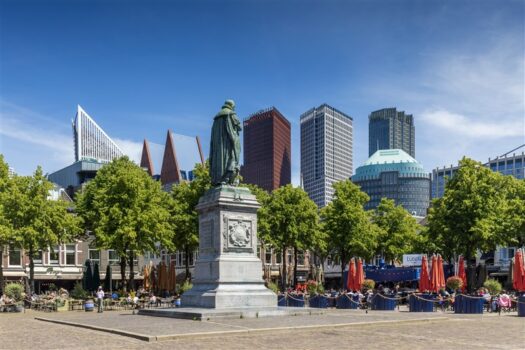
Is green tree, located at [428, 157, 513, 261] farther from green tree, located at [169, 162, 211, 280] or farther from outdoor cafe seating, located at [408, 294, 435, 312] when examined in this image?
green tree, located at [169, 162, 211, 280]

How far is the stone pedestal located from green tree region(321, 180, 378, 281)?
96.2 ft

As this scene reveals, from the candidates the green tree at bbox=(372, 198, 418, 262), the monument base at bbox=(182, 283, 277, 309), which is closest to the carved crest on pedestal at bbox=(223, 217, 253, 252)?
the monument base at bbox=(182, 283, 277, 309)

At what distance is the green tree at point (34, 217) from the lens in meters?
45.0

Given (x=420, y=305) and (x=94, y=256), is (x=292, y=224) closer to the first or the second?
(x=420, y=305)

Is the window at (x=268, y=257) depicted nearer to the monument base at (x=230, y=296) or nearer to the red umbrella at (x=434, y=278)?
the red umbrella at (x=434, y=278)

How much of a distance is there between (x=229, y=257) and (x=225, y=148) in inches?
214

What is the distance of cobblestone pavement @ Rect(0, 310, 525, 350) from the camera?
16750mm

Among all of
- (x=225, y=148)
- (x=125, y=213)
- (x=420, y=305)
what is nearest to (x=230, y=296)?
(x=225, y=148)

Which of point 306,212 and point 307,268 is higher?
point 306,212

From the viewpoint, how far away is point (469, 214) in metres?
49.1

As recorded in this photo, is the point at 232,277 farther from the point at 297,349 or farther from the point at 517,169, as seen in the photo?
the point at 517,169

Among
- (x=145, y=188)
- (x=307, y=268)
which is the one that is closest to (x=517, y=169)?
(x=307, y=268)

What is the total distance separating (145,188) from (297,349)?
3629cm

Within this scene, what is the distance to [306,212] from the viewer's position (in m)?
57.9
